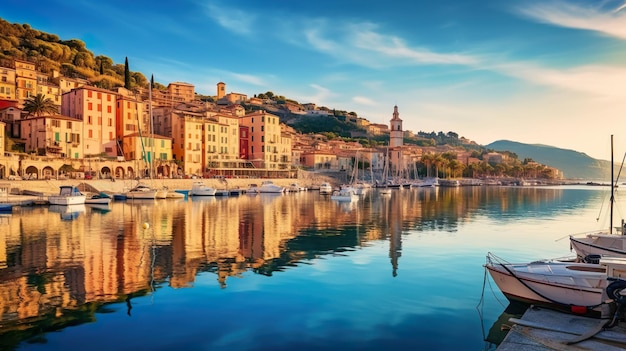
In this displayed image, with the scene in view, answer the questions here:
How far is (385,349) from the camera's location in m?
10.2

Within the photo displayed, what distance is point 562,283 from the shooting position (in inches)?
463

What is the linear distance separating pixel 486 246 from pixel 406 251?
513cm

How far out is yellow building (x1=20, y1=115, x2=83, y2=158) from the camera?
210ft

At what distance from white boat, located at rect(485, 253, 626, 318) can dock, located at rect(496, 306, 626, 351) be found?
59 centimetres

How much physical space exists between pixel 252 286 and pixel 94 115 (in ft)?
220

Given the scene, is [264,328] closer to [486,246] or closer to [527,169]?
[486,246]

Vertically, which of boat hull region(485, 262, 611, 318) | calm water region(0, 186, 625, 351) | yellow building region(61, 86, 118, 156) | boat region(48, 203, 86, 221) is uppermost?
yellow building region(61, 86, 118, 156)

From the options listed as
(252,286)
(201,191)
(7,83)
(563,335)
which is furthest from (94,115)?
(563,335)

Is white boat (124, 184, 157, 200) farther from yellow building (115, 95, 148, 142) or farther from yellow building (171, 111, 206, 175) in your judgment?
yellow building (171, 111, 206, 175)

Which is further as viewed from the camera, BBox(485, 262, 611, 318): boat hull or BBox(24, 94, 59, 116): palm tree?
BBox(24, 94, 59, 116): palm tree

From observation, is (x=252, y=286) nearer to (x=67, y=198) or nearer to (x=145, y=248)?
(x=145, y=248)

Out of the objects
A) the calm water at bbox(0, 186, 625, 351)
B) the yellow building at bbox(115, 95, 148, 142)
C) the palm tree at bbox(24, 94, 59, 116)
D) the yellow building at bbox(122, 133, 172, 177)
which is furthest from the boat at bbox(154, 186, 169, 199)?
the calm water at bbox(0, 186, 625, 351)

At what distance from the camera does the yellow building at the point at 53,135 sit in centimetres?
6406

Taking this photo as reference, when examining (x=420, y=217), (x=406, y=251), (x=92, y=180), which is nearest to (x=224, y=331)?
(x=406, y=251)
